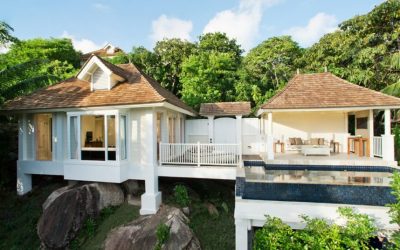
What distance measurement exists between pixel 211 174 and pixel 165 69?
22629mm

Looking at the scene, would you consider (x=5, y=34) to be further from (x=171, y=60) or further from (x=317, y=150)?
(x=171, y=60)

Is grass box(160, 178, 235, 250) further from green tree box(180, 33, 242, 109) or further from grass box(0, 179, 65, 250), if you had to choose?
green tree box(180, 33, 242, 109)

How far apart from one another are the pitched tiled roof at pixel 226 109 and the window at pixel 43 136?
Result: 883 centimetres

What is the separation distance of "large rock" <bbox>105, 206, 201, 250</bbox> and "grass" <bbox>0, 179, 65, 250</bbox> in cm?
361

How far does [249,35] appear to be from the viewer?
31484 millimetres

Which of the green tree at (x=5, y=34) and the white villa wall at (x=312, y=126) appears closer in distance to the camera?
the green tree at (x=5, y=34)

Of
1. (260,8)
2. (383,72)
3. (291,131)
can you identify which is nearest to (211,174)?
(291,131)

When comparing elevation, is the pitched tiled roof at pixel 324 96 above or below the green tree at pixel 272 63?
below

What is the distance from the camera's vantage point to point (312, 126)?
45.6 ft

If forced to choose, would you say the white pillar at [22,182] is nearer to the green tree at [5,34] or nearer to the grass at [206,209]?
the green tree at [5,34]

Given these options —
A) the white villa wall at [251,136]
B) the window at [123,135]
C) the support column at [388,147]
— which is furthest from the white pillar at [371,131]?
the window at [123,135]

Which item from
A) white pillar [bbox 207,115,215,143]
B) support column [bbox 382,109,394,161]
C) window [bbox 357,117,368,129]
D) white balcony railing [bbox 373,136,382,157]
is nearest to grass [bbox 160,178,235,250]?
white pillar [bbox 207,115,215,143]

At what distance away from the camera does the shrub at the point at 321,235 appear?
5.46 metres

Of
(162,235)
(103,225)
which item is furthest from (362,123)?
(103,225)
